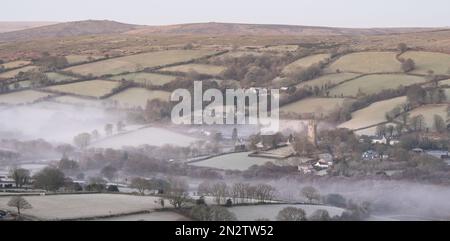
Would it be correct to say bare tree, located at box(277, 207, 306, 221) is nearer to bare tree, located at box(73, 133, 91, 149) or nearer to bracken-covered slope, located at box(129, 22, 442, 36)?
bare tree, located at box(73, 133, 91, 149)

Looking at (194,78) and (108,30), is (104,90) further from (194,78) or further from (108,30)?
(108,30)

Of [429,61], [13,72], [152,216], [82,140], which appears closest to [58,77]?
[13,72]

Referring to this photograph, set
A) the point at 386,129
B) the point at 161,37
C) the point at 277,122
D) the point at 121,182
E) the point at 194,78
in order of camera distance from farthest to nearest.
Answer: the point at 161,37, the point at 194,78, the point at 277,122, the point at 386,129, the point at 121,182

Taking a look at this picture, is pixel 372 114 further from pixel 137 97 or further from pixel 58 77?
pixel 58 77

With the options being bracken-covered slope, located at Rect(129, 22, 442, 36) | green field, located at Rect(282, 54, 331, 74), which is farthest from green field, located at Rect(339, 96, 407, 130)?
bracken-covered slope, located at Rect(129, 22, 442, 36)

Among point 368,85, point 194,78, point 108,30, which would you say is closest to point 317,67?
point 368,85

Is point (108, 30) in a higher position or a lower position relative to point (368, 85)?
higher
